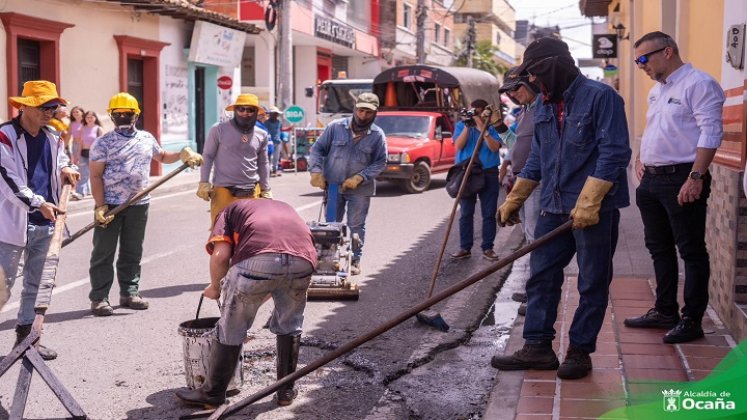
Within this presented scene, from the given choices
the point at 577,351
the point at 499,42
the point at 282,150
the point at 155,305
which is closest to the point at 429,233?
the point at 155,305

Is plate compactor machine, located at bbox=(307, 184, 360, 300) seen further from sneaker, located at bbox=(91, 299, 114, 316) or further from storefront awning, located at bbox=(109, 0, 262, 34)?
storefront awning, located at bbox=(109, 0, 262, 34)

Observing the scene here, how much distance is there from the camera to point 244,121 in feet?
28.9

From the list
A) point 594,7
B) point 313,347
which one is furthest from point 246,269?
point 594,7

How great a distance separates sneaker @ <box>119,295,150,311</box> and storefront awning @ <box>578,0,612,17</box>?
21.3 m

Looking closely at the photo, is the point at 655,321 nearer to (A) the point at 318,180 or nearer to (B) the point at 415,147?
(A) the point at 318,180

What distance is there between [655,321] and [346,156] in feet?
12.2

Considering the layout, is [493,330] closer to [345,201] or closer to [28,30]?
[345,201]

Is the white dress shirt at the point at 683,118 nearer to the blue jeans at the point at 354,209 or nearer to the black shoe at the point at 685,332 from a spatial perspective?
the black shoe at the point at 685,332

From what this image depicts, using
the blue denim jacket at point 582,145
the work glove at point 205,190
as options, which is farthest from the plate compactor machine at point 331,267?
the blue denim jacket at point 582,145

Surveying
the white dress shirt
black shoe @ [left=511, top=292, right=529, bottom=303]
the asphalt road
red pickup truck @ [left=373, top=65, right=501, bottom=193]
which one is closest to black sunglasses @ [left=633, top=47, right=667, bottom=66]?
the white dress shirt

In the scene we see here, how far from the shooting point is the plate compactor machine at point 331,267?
334 inches

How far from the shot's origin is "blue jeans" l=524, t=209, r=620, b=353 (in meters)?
5.57

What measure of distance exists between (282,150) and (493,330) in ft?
68.7

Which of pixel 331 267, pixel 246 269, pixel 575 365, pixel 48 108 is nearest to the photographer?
pixel 246 269
